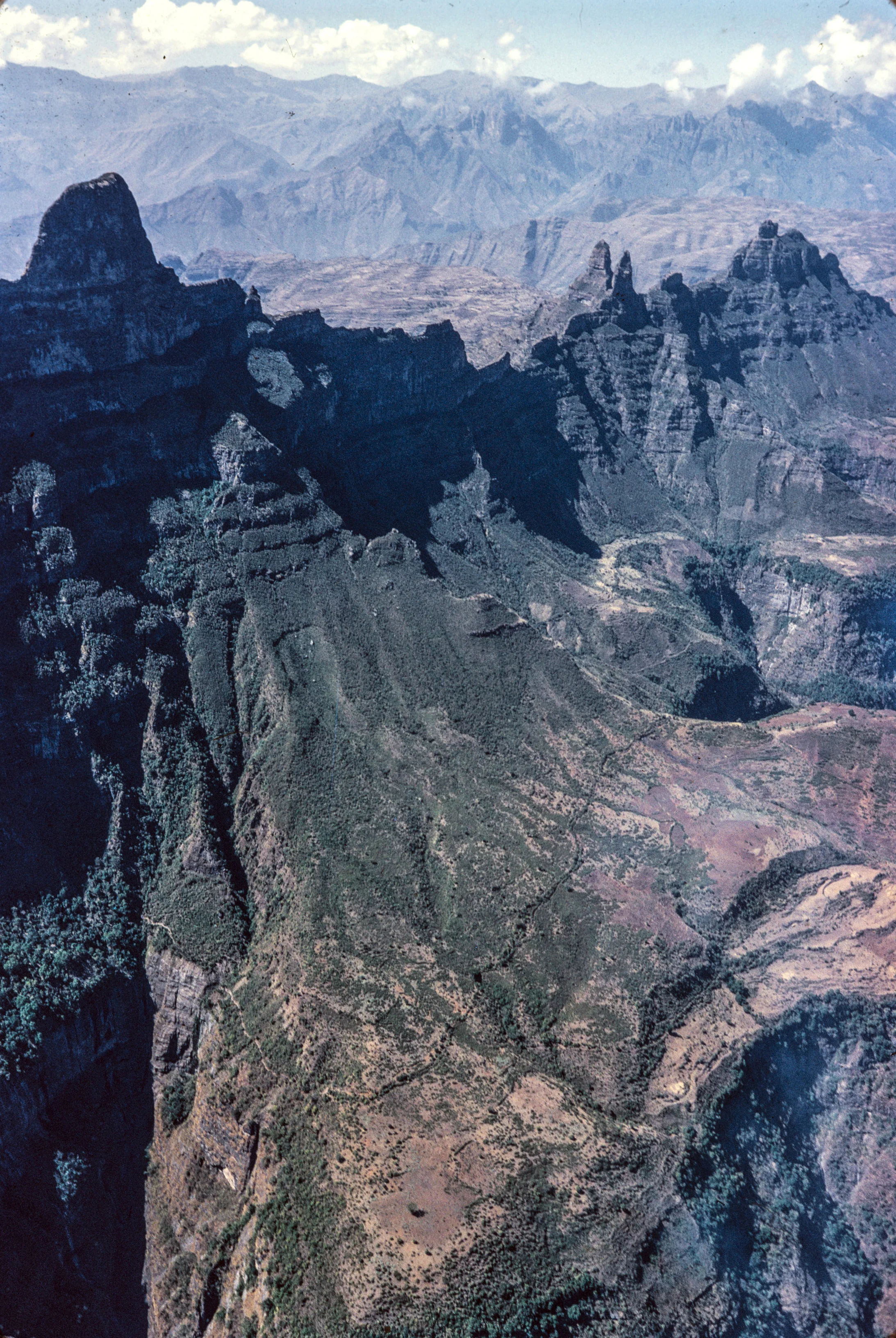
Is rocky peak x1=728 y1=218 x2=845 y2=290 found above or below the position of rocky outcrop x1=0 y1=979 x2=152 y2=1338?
above

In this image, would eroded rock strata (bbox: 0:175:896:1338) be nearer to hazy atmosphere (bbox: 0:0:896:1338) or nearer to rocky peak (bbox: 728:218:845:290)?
hazy atmosphere (bbox: 0:0:896:1338)

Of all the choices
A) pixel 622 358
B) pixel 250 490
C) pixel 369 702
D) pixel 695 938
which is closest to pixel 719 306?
pixel 622 358

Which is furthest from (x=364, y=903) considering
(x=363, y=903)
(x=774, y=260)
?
(x=774, y=260)

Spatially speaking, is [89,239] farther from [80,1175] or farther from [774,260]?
[774,260]

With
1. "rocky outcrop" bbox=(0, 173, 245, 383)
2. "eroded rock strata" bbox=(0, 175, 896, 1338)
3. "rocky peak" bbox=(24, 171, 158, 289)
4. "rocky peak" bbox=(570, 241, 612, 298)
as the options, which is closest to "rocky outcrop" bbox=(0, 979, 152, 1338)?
"eroded rock strata" bbox=(0, 175, 896, 1338)

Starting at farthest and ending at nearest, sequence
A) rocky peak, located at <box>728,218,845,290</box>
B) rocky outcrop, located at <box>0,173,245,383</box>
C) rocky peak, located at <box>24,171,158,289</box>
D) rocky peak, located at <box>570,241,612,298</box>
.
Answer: rocky peak, located at <box>728,218,845,290</box> → rocky peak, located at <box>570,241,612,298</box> → rocky peak, located at <box>24,171,158,289</box> → rocky outcrop, located at <box>0,173,245,383</box>

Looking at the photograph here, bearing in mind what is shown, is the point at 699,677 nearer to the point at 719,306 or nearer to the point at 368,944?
the point at 368,944
